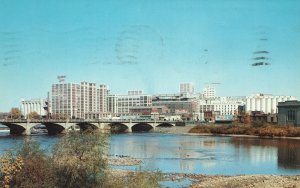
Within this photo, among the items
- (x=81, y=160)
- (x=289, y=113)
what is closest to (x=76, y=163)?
(x=81, y=160)

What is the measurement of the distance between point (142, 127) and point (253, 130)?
2181 inches

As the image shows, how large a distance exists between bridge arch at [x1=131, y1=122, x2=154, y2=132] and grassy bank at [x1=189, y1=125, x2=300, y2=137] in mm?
21577

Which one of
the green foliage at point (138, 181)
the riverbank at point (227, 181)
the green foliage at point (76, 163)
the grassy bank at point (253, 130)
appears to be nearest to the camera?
the green foliage at point (76, 163)

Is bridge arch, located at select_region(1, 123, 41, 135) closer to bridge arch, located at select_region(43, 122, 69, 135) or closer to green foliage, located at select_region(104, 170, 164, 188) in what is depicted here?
bridge arch, located at select_region(43, 122, 69, 135)

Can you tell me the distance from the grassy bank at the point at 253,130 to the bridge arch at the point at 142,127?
2158 centimetres

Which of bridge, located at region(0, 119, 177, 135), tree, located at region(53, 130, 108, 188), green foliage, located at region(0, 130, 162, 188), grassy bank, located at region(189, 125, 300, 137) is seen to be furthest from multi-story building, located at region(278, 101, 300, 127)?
tree, located at region(53, 130, 108, 188)

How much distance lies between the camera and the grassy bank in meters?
105

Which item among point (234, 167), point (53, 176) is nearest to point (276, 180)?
point (234, 167)

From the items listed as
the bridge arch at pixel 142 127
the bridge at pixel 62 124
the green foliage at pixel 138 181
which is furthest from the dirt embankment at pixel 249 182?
the bridge arch at pixel 142 127

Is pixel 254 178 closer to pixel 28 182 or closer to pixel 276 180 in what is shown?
pixel 276 180

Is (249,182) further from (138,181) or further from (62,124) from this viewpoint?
(62,124)

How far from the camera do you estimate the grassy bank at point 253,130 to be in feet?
343

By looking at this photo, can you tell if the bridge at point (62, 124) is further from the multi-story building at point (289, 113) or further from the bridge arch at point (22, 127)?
the multi-story building at point (289, 113)

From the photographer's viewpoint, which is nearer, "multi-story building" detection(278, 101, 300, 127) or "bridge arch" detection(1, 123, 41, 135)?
"multi-story building" detection(278, 101, 300, 127)
